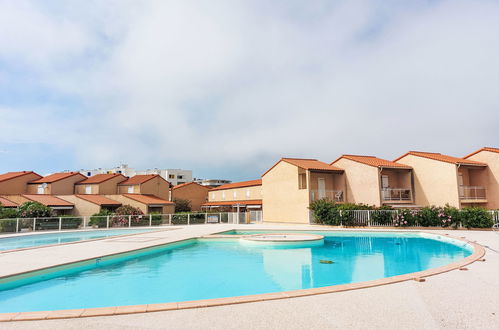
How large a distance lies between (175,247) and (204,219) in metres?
16.1

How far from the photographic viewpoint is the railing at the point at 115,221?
78.3ft

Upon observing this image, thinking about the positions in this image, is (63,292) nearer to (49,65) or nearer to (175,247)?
(175,247)

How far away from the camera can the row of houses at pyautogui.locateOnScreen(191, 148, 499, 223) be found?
28.0m

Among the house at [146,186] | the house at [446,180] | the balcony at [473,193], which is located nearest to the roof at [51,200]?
the house at [146,186]

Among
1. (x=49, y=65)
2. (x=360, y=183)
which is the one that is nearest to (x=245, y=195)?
(x=360, y=183)

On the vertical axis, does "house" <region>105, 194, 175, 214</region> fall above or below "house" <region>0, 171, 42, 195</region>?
below

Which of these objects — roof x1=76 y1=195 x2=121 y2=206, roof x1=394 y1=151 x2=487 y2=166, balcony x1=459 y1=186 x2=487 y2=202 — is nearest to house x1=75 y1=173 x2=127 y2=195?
roof x1=76 y1=195 x2=121 y2=206

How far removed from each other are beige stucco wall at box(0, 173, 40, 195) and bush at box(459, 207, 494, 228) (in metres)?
51.6

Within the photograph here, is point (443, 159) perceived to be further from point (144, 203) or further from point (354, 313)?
point (144, 203)

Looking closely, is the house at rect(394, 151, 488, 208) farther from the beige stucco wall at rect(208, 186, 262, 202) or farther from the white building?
the white building

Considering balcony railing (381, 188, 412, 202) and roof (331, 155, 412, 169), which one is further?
roof (331, 155, 412, 169)

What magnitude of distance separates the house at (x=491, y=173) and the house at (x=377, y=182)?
6.42 meters

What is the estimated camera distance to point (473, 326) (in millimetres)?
4320

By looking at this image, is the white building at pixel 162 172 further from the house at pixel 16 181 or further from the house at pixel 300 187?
the house at pixel 300 187
